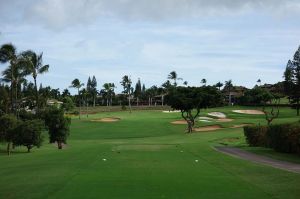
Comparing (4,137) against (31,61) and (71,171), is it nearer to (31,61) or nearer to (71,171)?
(31,61)

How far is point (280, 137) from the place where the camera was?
35.6 metres

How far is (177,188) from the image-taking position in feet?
52.1

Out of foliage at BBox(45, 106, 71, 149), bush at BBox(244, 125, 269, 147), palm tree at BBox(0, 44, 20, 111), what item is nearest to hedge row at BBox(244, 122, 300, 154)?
bush at BBox(244, 125, 269, 147)

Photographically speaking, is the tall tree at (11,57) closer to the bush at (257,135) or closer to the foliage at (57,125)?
the foliage at (57,125)

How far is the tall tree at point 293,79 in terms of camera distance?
363ft

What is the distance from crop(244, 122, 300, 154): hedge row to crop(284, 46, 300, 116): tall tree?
68038mm

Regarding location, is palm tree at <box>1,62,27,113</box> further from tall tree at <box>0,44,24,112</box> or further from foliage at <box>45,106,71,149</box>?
foliage at <box>45,106,71,149</box>

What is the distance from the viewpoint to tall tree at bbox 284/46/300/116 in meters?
111

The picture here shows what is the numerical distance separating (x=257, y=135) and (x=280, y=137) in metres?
9.62

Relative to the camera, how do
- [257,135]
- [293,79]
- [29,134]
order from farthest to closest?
[293,79], [29,134], [257,135]

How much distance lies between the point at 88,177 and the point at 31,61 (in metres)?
58.3

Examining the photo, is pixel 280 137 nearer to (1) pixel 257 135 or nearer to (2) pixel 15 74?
(1) pixel 257 135

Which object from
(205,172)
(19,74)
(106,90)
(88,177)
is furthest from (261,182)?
(106,90)

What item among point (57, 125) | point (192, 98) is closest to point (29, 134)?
point (57, 125)
